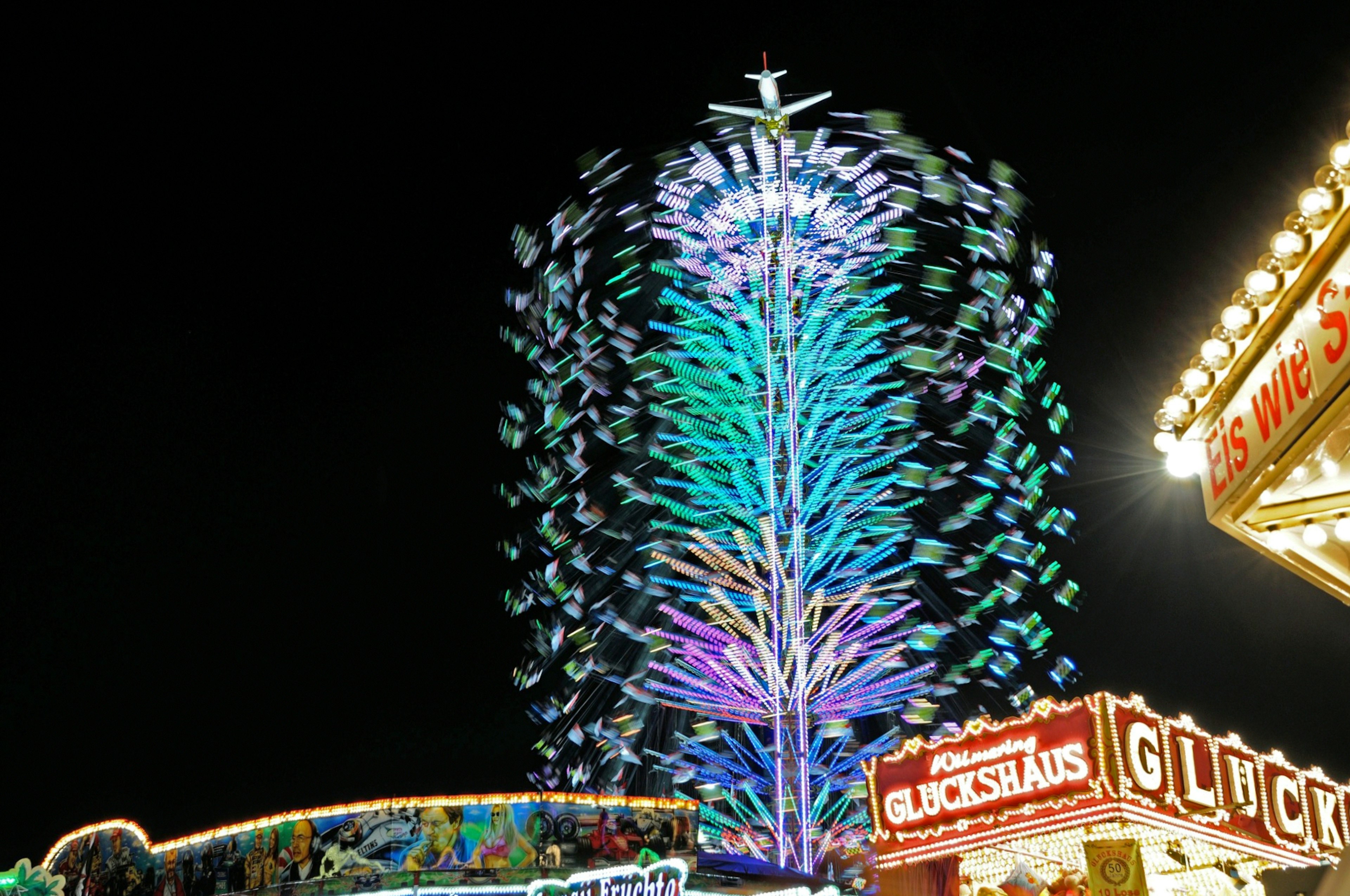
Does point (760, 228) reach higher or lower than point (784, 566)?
higher

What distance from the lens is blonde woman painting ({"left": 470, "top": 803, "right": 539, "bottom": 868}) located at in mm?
23609

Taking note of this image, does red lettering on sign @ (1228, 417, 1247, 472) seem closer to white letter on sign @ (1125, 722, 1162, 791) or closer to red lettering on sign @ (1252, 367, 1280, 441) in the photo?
red lettering on sign @ (1252, 367, 1280, 441)

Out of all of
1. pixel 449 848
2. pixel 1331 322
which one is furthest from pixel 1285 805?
pixel 1331 322

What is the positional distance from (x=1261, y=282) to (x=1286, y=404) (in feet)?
1.95

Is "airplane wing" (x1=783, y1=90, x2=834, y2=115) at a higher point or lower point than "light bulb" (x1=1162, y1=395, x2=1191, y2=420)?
higher

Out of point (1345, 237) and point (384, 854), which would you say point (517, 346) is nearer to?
point (384, 854)

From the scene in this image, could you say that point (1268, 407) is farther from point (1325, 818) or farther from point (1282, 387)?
point (1325, 818)

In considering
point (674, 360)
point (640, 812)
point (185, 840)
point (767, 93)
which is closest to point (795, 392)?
point (674, 360)

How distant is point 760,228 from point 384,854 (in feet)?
45.3

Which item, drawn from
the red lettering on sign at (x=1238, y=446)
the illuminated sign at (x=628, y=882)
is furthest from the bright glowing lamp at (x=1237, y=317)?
the illuminated sign at (x=628, y=882)

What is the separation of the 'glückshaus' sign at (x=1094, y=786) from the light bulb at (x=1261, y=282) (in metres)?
12.7

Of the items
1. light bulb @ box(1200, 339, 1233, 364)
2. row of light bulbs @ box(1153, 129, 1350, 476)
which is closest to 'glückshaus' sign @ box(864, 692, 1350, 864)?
row of light bulbs @ box(1153, 129, 1350, 476)

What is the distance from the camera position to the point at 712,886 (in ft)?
70.0

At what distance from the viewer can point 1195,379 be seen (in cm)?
706
